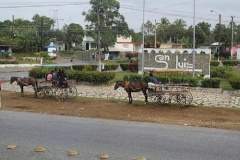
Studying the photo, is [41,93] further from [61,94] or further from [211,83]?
[211,83]

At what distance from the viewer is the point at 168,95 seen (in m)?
19.9

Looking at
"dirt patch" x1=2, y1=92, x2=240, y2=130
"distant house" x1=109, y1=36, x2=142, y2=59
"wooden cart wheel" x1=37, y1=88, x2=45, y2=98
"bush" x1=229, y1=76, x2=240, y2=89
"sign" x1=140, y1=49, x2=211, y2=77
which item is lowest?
"dirt patch" x1=2, y1=92, x2=240, y2=130

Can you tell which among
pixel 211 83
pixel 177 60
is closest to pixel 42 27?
pixel 177 60

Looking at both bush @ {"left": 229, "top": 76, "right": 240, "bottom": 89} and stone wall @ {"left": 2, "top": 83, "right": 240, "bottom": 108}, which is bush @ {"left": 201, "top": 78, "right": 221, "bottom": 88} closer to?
stone wall @ {"left": 2, "top": 83, "right": 240, "bottom": 108}

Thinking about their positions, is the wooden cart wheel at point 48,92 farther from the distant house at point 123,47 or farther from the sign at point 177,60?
the distant house at point 123,47

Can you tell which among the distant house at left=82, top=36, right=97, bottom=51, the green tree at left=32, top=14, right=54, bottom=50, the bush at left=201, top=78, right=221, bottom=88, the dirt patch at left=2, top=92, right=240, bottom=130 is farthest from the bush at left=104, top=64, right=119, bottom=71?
the distant house at left=82, top=36, right=97, bottom=51

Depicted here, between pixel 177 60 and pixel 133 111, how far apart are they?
16420 millimetres

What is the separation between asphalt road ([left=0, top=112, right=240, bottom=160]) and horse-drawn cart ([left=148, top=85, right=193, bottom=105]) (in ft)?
16.0

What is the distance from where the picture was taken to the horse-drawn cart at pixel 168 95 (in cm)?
1962

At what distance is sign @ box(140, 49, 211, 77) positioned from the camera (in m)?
33.5

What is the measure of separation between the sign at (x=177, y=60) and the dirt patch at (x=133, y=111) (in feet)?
44.7

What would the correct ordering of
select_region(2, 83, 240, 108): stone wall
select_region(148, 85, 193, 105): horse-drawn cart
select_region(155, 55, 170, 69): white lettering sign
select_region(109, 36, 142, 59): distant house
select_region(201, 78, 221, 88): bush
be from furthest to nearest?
select_region(109, 36, 142, 59): distant house, select_region(155, 55, 170, 69): white lettering sign, select_region(201, 78, 221, 88): bush, select_region(2, 83, 240, 108): stone wall, select_region(148, 85, 193, 105): horse-drawn cart

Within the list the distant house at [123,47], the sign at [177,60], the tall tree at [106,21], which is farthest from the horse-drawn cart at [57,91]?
the distant house at [123,47]

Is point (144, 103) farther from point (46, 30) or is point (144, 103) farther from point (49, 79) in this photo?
point (46, 30)
